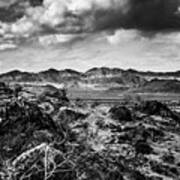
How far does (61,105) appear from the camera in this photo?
214 ft

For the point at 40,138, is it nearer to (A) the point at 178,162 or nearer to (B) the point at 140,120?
(A) the point at 178,162

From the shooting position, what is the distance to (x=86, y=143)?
4594 centimetres

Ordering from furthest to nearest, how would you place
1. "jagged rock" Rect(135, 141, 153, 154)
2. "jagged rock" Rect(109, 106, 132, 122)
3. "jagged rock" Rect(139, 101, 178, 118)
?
"jagged rock" Rect(139, 101, 178, 118) → "jagged rock" Rect(109, 106, 132, 122) → "jagged rock" Rect(135, 141, 153, 154)

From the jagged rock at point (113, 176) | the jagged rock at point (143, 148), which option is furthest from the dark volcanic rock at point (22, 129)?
the jagged rock at point (143, 148)

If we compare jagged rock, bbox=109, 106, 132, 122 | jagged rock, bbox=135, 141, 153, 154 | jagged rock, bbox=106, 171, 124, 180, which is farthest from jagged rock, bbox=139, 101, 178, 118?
jagged rock, bbox=106, 171, 124, 180

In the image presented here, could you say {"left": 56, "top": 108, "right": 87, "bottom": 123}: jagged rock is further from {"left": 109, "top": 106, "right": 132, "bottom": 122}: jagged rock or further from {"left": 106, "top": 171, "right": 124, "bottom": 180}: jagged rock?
{"left": 106, "top": 171, "right": 124, "bottom": 180}: jagged rock

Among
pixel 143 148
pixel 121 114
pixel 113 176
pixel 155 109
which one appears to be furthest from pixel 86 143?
pixel 155 109

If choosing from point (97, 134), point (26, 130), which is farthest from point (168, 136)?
point (26, 130)

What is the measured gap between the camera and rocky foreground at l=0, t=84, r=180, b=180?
2098 centimetres

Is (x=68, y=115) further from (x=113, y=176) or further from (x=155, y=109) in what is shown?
(x=113, y=176)

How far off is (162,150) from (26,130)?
75.8 feet

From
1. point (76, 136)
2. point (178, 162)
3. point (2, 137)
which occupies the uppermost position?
point (2, 137)

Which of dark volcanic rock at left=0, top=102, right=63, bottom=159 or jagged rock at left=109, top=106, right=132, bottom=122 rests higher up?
dark volcanic rock at left=0, top=102, right=63, bottom=159

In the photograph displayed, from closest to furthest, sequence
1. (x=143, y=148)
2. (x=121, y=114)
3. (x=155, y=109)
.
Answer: (x=143, y=148) → (x=121, y=114) → (x=155, y=109)
